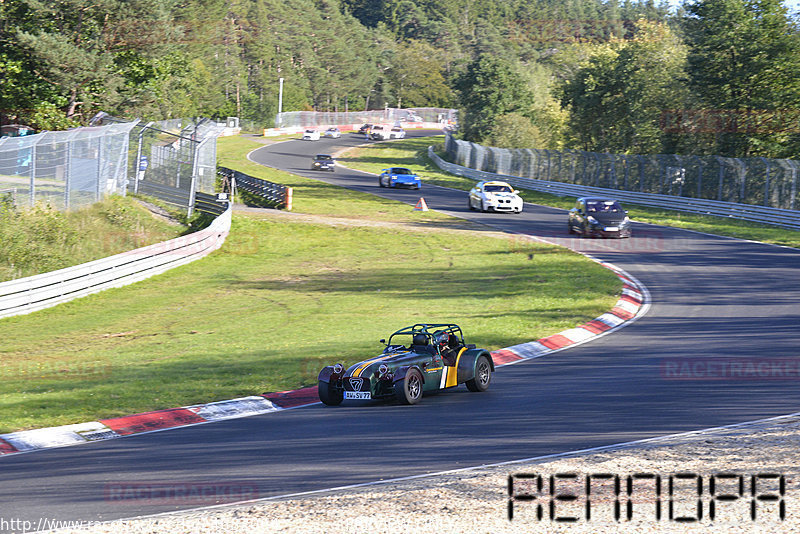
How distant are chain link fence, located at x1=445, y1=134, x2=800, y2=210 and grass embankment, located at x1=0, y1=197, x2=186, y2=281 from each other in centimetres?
2463

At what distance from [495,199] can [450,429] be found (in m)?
30.7

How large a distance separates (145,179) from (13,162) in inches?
411

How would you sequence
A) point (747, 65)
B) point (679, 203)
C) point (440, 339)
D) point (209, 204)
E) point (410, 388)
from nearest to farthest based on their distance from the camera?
point (410, 388)
point (440, 339)
point (209, 204)
point (679, 203)
point (747, 65)

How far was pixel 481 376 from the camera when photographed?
1153 centimetres

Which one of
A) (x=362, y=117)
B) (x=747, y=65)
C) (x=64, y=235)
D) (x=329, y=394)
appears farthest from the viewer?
(x=362, y=117)

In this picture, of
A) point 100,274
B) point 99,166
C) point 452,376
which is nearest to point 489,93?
point 99,166

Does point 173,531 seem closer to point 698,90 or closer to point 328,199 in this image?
point 328,199

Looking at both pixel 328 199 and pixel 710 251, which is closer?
pixel 710 251

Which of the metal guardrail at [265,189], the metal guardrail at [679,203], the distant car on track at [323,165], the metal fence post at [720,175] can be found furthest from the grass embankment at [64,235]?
the distant car on track at [323,165]

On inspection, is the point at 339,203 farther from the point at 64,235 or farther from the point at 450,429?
the point at 450,429

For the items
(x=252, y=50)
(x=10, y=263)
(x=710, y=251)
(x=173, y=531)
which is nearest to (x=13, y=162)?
(x=10, y=263)

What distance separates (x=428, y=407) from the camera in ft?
34.9

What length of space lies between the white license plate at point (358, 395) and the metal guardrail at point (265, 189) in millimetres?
30884

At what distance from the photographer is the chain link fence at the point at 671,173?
35.7m
